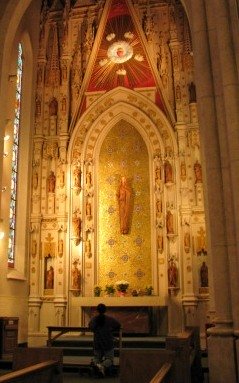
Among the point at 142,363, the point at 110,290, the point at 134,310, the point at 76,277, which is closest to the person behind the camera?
the point at 142,363

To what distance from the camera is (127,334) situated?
1416cm

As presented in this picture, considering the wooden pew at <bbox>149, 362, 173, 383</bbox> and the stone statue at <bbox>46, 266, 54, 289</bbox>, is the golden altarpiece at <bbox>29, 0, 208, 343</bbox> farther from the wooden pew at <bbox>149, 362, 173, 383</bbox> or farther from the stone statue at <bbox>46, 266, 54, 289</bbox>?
the wooden pew at <bbox>149, 362, 173, 383</bbox>

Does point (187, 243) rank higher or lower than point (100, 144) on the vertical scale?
lower

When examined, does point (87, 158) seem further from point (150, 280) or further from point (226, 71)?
point (226, 71)

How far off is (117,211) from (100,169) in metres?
1.76

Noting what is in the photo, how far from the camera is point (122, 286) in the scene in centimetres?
1491

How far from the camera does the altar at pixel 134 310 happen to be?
14.2 metres

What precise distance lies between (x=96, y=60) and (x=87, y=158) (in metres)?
3.87

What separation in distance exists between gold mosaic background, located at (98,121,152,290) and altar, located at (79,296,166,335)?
101cm

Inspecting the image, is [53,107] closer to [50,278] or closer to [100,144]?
[100,144]

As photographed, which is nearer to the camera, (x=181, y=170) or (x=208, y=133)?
(x=208, y=133)

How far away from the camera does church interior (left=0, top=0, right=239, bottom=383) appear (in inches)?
576

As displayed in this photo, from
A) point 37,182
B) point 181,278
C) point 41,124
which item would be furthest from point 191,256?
point 41,124

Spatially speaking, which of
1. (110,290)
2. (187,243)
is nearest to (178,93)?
(187,243)
